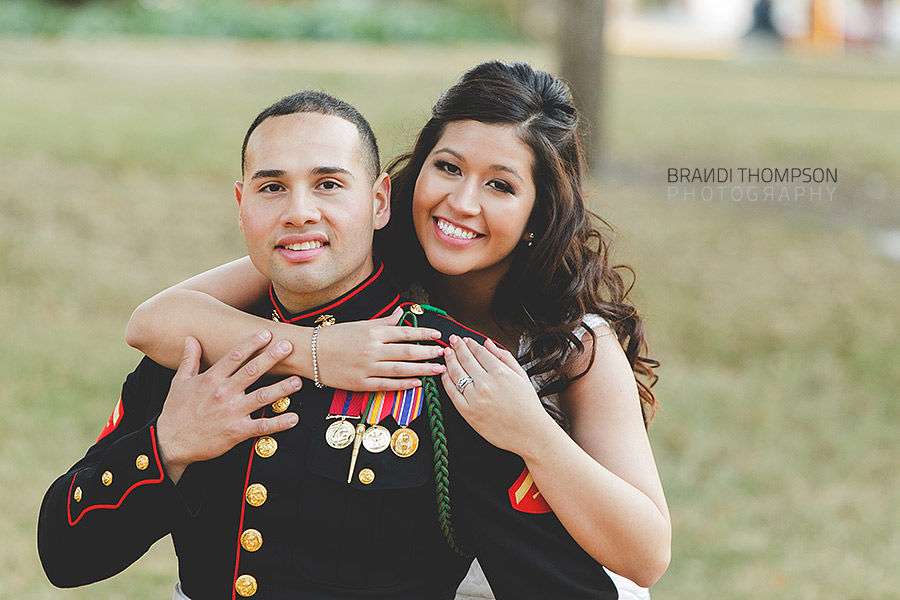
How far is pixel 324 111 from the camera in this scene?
2137mm

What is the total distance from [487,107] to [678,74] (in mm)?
16879

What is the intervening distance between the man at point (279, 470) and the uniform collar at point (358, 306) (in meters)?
0.06

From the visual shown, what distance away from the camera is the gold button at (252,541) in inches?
80.2

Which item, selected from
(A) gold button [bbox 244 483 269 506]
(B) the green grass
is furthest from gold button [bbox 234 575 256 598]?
(B) the green grass

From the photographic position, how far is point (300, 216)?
1994 mm

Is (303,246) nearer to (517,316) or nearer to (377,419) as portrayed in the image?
(377,419)

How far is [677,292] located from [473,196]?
499 cm

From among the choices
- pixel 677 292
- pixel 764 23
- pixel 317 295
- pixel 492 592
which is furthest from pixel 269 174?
pixel 764 23

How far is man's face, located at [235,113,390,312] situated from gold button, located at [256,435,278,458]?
0.98 feet

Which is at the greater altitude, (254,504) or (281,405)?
(281,405)

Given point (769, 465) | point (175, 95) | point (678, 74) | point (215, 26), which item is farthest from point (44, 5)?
point (769, 465)

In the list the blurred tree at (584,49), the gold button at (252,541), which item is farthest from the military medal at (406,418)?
the blurred tree at (584,49)

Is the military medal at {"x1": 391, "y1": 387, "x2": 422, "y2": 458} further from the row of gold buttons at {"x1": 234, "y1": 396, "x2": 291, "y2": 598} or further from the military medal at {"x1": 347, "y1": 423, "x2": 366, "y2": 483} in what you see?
→ the row of gold buttons at {"x1": 234, "y1": 396, "x2": 291, "y2": 598}

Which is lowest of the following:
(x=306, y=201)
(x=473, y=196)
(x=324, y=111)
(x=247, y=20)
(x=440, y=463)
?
(x=247, y=20)
